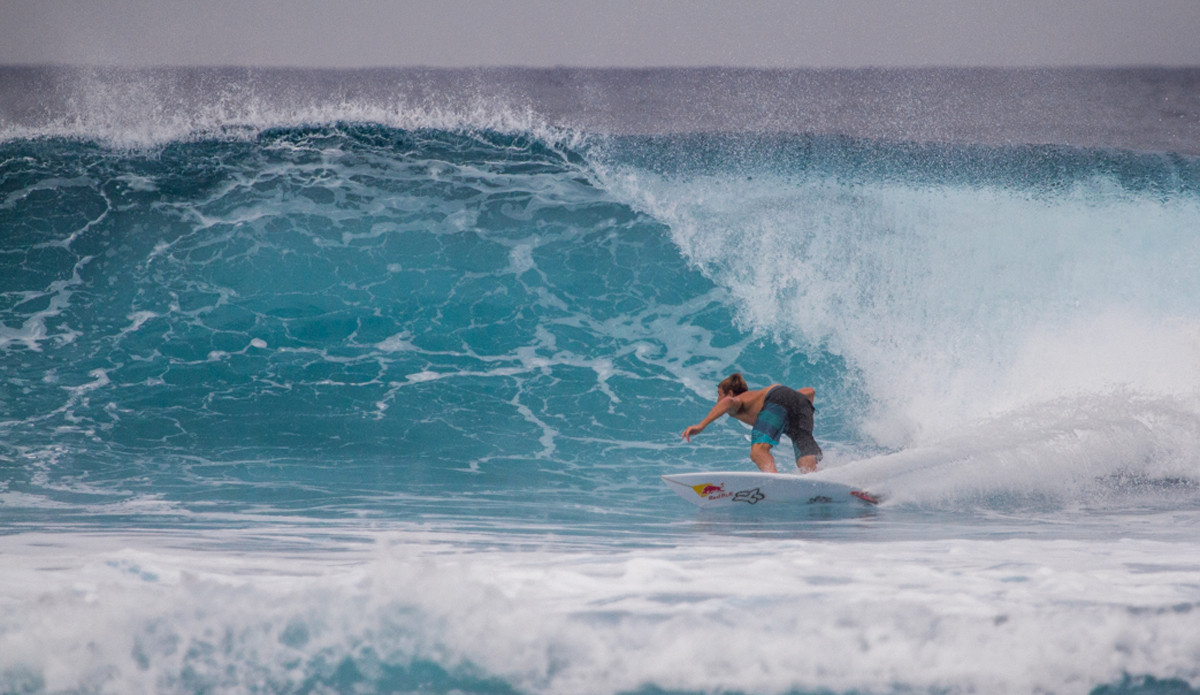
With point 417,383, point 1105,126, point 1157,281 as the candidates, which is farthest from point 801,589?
point 1105,126

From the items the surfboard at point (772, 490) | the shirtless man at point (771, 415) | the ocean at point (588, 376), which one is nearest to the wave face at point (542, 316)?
the ocean at point (588, 376)

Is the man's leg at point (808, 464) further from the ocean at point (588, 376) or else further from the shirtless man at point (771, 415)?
the ocean at point (588, 376)

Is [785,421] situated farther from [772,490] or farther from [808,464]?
[772,490]

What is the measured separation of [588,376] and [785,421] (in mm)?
2182

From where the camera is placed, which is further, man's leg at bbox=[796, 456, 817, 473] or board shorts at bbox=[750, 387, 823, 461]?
board shorts at bbox=[750, 387, 823, 461]

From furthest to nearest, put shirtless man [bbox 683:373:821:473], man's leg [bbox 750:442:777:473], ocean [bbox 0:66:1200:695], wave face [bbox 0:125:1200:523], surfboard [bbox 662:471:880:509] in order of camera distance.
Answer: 1. wave face [bbox 0:125:1200:523]
2. shirtless man [bbox 683:373:821:473]
3. man's leg [bbox 750:442:777:473]
4. surfboard [bbox 662:471:880:509]
5. ocean [bbox 0:66:1200:695]

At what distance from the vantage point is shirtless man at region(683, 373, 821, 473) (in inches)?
189

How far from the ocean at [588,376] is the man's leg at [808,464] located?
1.14ft

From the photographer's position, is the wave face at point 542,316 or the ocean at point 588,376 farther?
the wave face at point 542,316

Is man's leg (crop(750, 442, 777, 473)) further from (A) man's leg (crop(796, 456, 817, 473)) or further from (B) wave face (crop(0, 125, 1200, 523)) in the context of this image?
(B) wave face (crop(0, 125, 1200, 523))

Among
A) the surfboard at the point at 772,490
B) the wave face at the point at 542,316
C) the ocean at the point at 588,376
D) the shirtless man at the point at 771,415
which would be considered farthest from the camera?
the wave face at the point at 542,316

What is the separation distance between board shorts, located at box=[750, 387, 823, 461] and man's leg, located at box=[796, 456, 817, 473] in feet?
0.15

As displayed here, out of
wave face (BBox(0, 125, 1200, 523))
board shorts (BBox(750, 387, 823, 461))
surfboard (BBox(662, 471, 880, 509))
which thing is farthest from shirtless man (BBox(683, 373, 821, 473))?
wave face (BBox(0, 125, 1200, 523))

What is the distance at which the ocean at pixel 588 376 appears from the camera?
88.9 inches
